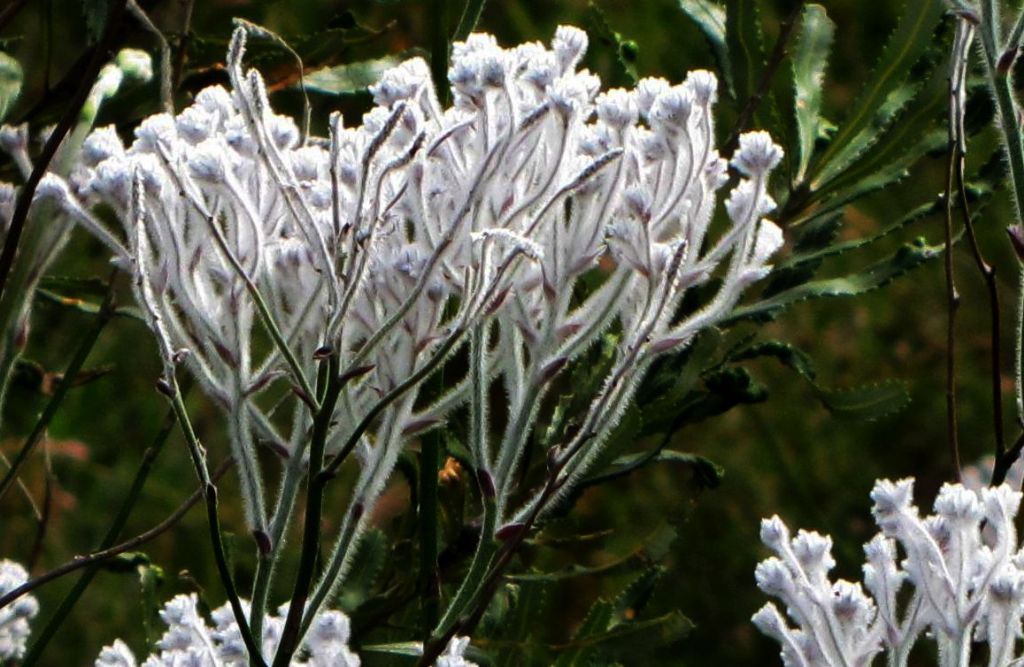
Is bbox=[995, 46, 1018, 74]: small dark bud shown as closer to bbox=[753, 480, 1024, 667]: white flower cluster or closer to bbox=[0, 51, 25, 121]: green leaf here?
bbox=[753, 480, 1024, 667]: white flower cluster

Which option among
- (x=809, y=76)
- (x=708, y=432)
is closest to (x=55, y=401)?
(x=809, y=76)

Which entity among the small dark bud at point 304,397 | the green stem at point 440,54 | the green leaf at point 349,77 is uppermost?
the green leaf at point 349,77

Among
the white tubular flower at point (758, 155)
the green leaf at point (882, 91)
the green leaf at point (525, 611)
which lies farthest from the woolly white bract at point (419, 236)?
the green leaf at point (882, 91)

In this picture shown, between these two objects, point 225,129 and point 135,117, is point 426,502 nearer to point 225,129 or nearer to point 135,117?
point 225,129

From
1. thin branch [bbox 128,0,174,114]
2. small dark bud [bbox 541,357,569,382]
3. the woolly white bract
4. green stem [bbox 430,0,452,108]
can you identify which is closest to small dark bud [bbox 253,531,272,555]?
the woolly white bract

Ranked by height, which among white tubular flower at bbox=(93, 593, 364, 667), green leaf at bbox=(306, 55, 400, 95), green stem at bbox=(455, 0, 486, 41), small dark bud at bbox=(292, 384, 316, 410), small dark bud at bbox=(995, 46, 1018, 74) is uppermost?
green leaf at bbox=(306, 55, 400, 95)

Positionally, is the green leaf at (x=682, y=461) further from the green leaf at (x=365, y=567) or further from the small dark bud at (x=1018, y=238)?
the small dark bud at (x=1018, y=238)

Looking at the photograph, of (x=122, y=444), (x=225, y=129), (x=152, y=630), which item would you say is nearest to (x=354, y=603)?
(x=152, y=630)
